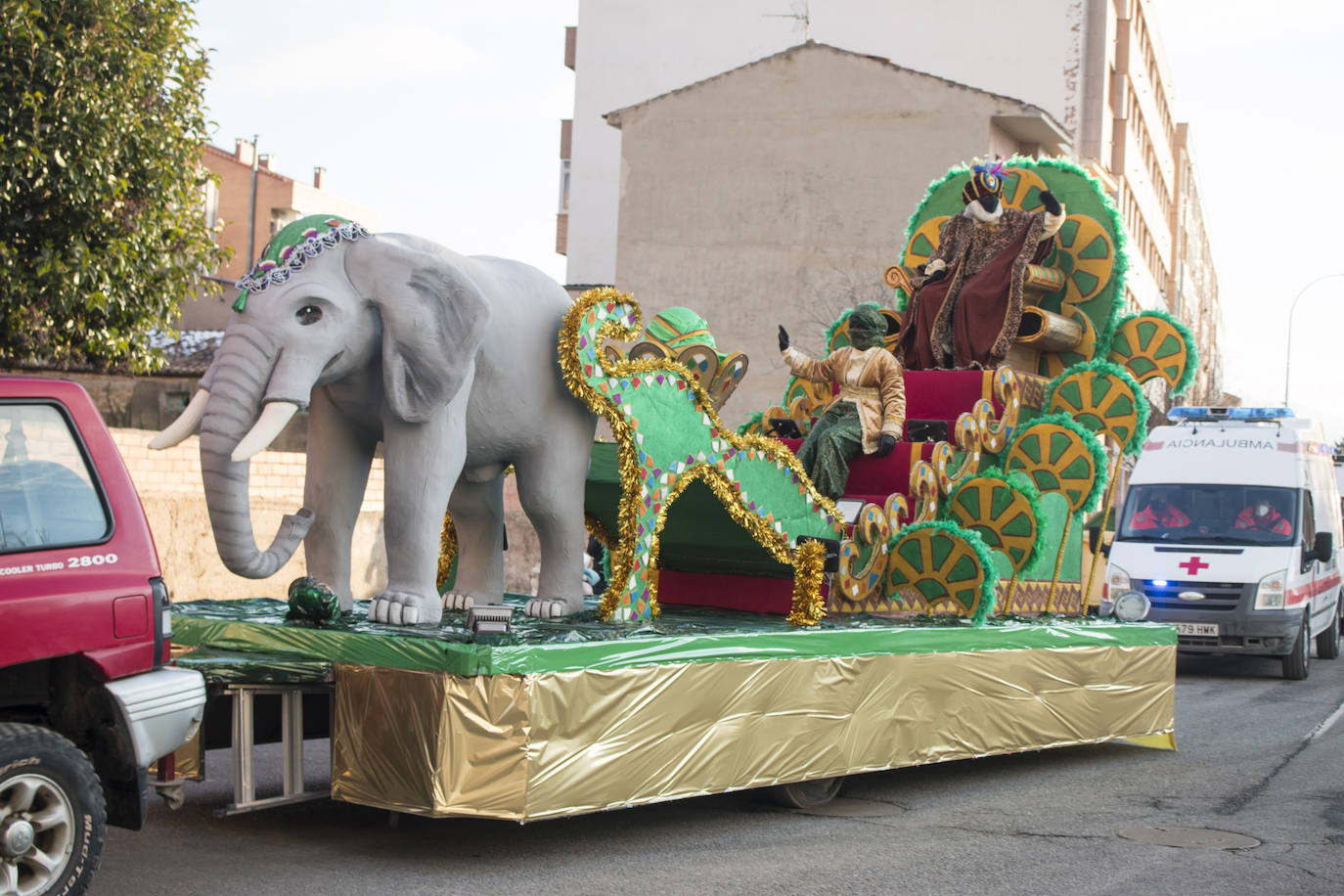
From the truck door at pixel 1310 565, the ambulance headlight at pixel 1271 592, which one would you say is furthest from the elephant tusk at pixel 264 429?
the truck door at pixel 1310 565

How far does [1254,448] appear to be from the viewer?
53.7 ft

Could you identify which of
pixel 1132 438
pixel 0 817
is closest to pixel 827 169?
pixel 1132 438

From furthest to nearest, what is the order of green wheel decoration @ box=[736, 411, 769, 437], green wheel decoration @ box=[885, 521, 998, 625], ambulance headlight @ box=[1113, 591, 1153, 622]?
green wheel decoration @ box=[736, 411, 769, 437]
ambulance headlight @ box=[1113, 591, 1153, 622]
green wheel decoration @ box=[885, 521, 998, 625]

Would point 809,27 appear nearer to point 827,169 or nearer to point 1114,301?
point 827,169

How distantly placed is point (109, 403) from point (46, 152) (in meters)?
12.1

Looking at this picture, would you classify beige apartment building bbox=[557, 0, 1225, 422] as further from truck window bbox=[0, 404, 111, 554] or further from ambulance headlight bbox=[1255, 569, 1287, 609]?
truck window bbox=[0, 404, 111, 554]

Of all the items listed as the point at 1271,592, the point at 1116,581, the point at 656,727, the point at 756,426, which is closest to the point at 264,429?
the point at 656,727

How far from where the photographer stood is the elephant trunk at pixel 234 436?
641 centimetres

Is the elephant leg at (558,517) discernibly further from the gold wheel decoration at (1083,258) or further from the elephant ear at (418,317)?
the gold wheel decoration at (1083,258)

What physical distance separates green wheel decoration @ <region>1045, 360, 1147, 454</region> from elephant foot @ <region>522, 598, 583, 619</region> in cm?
418

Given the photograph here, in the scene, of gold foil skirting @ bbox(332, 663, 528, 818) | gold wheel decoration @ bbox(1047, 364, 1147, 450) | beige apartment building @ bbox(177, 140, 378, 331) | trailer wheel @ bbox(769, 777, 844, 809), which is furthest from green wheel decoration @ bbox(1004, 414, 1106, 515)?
beige apartment building @ bbox(177, 140, 378, 331)

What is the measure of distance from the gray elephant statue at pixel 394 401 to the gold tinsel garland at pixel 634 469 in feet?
1.05

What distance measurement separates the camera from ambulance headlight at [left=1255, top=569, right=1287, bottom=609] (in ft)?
49.9

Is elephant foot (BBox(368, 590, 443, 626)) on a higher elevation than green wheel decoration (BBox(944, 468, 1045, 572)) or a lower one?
lower
